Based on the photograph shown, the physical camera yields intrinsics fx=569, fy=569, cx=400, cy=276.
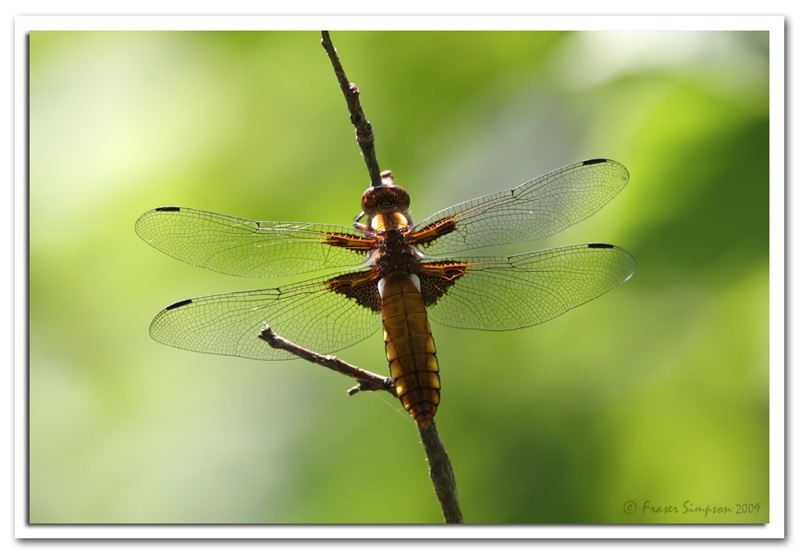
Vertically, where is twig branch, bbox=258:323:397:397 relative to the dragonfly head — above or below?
below

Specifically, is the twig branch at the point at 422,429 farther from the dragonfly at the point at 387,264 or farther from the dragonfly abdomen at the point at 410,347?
the dragonfly at the point at 387,264

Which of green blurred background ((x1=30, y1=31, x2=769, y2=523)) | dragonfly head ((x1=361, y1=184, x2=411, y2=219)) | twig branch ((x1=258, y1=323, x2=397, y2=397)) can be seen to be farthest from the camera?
green blurred background ((x1=30, y1=31, x2=769, y2=523))

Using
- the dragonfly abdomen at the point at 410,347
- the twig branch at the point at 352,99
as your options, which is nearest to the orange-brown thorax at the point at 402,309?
the dragonfly abdomen at the point at 410,347

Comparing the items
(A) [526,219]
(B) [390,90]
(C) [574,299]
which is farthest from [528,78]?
(C) [574,299]

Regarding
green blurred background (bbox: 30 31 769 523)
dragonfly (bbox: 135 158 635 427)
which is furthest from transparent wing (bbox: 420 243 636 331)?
green blurred background (bbox: 30 31 769 523)

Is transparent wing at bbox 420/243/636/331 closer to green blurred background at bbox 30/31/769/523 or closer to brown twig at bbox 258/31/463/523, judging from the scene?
brown twig at bbox 258/31/463/523
